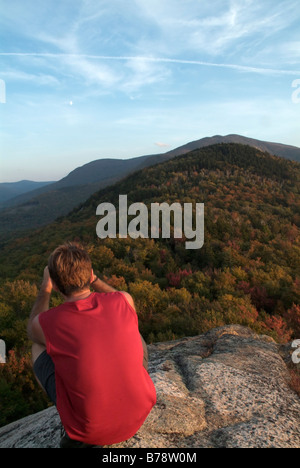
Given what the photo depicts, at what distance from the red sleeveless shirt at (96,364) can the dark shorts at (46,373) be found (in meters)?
0.28

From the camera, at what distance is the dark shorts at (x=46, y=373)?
2.14 metres

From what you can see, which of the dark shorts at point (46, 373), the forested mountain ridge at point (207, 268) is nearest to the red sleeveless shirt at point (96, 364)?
the dark shorts at point (46, 373)

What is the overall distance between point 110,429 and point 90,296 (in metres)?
0.89

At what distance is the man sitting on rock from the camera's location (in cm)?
170

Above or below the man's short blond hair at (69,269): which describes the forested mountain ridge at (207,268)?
below

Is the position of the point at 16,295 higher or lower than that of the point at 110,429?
lower

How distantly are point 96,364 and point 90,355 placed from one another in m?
0.07

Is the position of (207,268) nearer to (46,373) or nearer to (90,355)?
(46,373)

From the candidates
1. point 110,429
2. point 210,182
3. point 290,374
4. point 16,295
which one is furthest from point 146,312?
point 210,182

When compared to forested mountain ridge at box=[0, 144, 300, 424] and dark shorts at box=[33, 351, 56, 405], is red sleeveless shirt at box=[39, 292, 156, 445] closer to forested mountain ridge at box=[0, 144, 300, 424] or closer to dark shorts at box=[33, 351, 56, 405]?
dark shorts at box=[33, 351, 56, 405]

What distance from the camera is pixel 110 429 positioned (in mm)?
1862

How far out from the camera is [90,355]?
168 cm

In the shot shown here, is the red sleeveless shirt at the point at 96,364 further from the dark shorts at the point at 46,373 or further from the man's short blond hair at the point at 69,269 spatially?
the dark shorts at the point at 46,373
